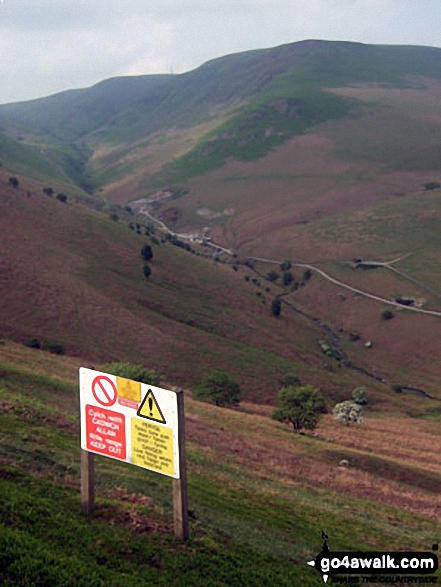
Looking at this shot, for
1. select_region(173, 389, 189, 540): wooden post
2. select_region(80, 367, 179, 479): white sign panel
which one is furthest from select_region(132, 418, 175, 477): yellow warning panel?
select_region(173, 389, 189, 540): wooden post

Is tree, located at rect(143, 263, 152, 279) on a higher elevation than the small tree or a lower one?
higher

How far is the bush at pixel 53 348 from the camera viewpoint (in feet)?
215

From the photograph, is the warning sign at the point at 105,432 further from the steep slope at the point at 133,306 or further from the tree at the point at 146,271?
the tree at the point at 146,271

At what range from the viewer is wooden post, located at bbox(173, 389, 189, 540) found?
13414 millimetres

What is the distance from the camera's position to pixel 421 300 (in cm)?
11756

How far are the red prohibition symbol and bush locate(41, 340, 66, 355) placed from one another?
5286 cm

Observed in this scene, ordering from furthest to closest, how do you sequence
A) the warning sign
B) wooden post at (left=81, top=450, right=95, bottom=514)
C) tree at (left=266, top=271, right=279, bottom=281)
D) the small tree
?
tree at (left=266, top=271, right=279, bottom=281) < the small tree < wooden post at (left=81, top=450, right=95, bottom=514) < the warning sign

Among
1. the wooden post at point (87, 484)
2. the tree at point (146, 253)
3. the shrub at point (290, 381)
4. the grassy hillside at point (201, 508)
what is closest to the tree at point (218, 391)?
the shrub at point (290, 381)

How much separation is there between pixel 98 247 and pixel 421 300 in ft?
207

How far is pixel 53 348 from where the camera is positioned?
216ft

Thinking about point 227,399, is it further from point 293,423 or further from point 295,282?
point 295,282

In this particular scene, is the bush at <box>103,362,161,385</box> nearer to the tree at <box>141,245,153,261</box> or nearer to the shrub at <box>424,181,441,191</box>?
the tree at <box>141,245,153,261</box>

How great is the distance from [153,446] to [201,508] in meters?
4.39

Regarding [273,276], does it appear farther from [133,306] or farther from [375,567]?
[375,567]
